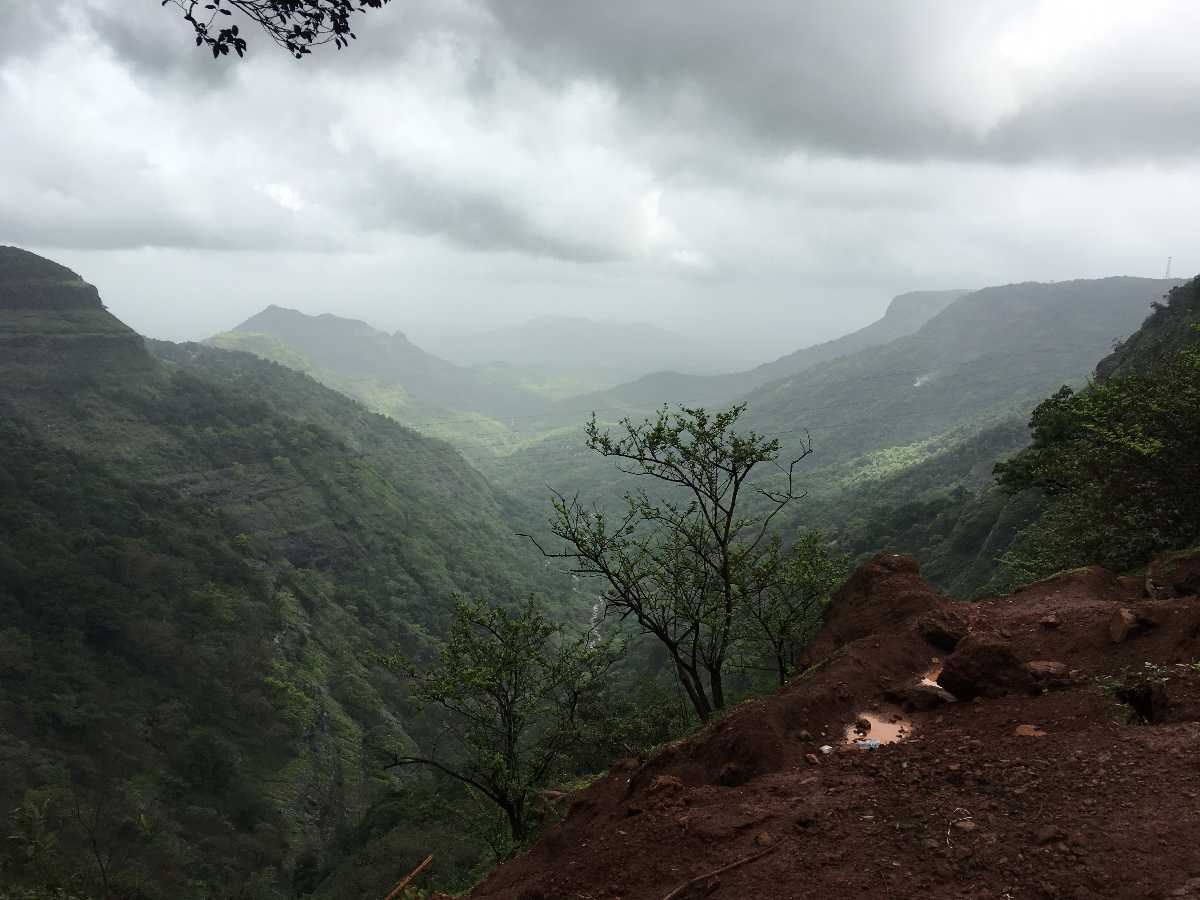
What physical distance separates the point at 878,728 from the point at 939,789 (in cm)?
343

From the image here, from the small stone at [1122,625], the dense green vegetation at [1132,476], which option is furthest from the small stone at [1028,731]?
the dense green vegetation at [1132,476]

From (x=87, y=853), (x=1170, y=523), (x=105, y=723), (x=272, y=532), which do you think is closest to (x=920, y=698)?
(x=1170, y=523)

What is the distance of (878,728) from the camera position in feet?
39.1

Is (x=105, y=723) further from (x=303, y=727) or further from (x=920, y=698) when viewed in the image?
(x=920, y=698)

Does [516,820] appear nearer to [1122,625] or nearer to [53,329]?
[1122,625]

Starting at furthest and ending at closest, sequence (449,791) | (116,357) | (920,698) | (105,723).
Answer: (116,357), (105,723), (449,791), (920,698)

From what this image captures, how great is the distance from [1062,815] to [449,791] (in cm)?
6230

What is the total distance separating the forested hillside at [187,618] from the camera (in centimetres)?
5662

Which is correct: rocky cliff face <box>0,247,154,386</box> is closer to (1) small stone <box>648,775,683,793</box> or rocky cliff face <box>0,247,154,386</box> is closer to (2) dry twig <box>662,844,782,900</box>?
(1) small stone <box>648,775,683,793</box>

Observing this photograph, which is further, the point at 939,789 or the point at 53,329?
the point at 53,329

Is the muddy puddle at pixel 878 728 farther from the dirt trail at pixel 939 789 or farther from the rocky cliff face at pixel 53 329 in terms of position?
the rocky cliff face at pixel 53 329

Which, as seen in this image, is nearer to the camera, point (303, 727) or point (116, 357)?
point (303, 727)

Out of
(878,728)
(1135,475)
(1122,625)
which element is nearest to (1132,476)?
(1135,475)

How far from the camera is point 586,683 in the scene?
23.5 meters
